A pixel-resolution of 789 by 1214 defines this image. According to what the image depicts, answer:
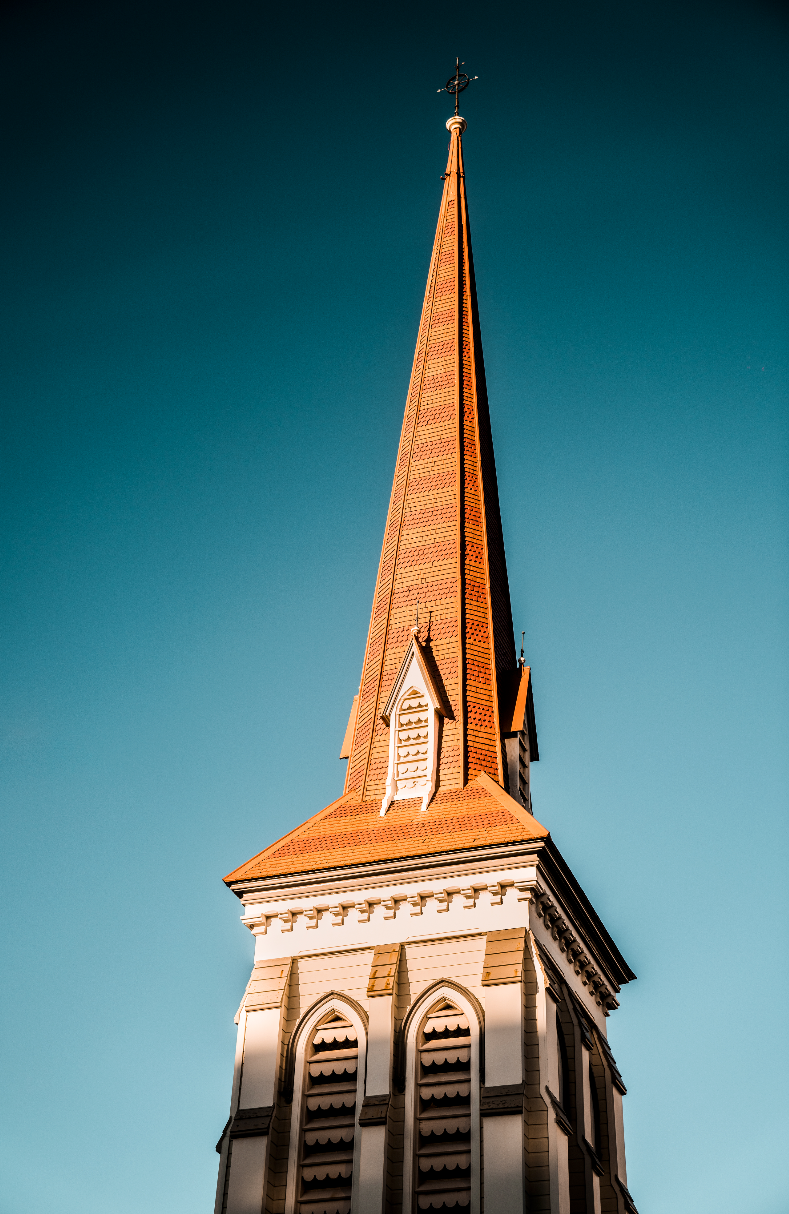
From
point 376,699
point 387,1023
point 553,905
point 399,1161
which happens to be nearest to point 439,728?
point 376,699

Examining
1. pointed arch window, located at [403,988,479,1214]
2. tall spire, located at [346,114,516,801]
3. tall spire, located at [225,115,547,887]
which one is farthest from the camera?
tall spire, located at [346,114,516,801]

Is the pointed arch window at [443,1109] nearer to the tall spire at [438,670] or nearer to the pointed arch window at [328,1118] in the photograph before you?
the pointed arch window at [328,1118]

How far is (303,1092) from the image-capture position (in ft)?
84.0

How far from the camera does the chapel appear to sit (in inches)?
962

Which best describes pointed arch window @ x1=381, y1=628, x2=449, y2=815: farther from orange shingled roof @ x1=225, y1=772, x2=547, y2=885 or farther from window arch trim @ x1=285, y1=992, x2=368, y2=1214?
window arch trim @ x1=285, y1=992, x2=368, y2=1214

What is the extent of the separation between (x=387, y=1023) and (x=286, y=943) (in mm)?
2474

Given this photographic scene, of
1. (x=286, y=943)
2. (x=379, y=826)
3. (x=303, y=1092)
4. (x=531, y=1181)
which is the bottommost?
(x=531, y=1181)

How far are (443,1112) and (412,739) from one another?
6894mm

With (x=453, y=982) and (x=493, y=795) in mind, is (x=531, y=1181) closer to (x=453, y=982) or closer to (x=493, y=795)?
(x=453, y=982)

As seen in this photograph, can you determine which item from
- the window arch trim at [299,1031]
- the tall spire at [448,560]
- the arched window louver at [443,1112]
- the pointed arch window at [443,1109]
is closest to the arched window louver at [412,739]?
the tall spire at [448,560]

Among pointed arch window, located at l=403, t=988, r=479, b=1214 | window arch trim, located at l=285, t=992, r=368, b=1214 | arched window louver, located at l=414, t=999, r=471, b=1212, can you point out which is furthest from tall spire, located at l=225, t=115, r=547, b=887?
arched window louver, located at l=414, t=999, r=471, b=1212

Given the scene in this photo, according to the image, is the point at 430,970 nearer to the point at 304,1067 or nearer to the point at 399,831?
A: the point at 304,1067

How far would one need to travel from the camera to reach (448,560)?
32094 millimetres

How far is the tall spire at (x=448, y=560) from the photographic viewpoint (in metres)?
29.8
